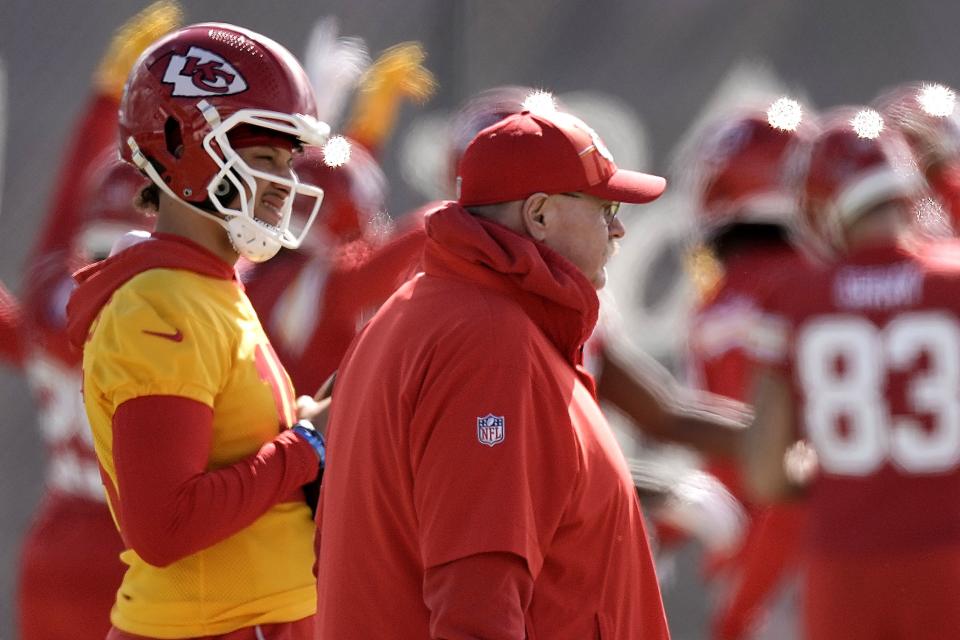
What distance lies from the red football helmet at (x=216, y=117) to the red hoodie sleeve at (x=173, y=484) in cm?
40

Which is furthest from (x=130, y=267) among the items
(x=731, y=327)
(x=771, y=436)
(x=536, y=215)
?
(x=731, y=327)

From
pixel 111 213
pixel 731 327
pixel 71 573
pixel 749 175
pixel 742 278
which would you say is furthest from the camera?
pixel 749 175

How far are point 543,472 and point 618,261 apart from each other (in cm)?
398

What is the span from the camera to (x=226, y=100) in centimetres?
305

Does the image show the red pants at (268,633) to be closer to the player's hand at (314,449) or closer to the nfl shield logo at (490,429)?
the player's hand at (314,449)

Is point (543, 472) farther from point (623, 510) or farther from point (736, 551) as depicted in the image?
point (736, 551)

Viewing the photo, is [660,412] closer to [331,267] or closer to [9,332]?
[331,267]

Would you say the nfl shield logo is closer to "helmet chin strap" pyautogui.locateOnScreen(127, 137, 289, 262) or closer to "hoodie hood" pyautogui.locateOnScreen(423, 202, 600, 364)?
"hoodie hood" pyautogui.locateOnScreen(423, 202, 600, 364)

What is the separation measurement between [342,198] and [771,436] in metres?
1.37

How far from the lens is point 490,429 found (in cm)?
228

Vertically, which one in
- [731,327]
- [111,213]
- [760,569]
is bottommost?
[760,569]

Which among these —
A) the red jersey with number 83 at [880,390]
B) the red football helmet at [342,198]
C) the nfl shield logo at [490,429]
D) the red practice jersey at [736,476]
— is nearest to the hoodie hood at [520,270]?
the nfl shield logo at [490,429]

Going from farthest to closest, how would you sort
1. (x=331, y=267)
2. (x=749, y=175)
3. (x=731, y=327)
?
(x=749, y=175)
(x=731, y=327)
(x=331, y=267)

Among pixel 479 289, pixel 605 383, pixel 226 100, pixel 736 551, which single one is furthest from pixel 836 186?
pixel 479 289
